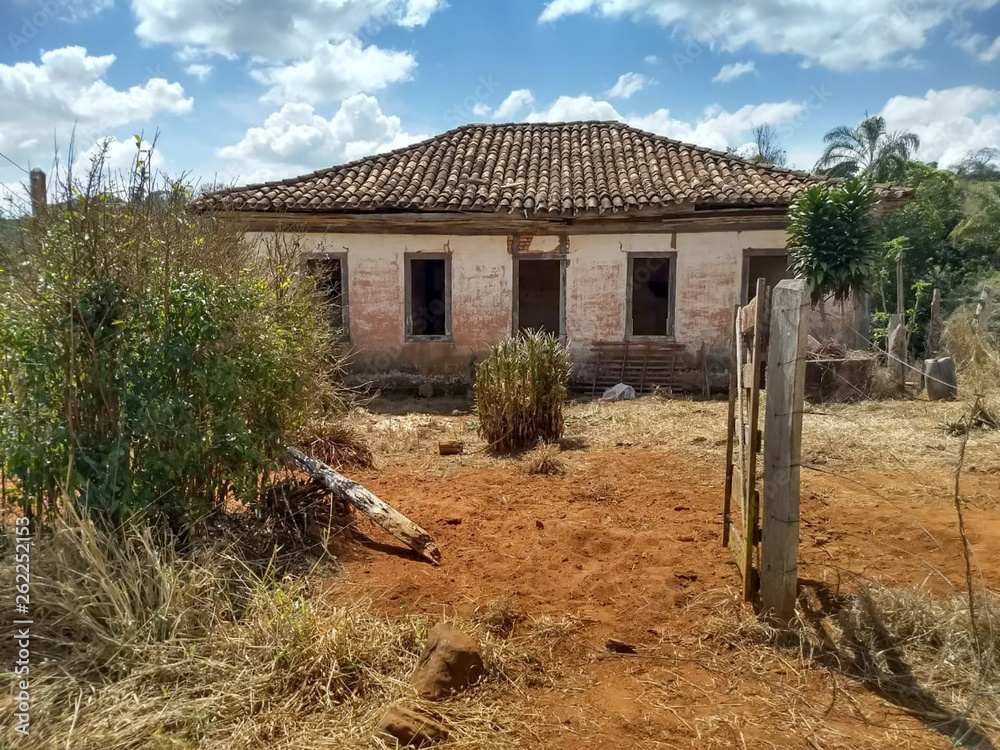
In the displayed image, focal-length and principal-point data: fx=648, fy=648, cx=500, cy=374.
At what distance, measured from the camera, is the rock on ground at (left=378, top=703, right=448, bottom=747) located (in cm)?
246

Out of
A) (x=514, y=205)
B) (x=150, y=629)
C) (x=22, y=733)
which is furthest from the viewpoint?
(x=514, y=205)

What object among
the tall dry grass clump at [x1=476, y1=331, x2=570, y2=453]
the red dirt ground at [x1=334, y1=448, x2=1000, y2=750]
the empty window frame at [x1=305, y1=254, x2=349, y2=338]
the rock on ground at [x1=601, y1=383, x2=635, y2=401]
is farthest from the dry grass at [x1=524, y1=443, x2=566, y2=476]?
the empty window frame at [x1=305, y1=254, x2=349, y2=338]

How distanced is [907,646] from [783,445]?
3.62 ft

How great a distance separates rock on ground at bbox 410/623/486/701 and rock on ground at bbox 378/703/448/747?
19cm

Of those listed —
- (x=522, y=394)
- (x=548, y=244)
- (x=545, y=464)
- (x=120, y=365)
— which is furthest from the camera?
(x=548, y=244)

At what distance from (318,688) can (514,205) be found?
9265 mm

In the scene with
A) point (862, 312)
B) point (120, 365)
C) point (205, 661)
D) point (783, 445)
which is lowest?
point (205, 661)

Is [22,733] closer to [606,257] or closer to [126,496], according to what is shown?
[126,496]

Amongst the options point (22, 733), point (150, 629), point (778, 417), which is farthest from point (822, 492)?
point (22, 733)

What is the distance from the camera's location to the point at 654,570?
4.15 metres

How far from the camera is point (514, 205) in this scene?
1097 centimetres

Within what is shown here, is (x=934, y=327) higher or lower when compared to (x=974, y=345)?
higher

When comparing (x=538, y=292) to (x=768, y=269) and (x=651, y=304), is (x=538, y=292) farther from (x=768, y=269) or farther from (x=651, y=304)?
(x=768, y=269)

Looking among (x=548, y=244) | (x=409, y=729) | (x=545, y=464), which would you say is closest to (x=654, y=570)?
(x=409, y=729)
